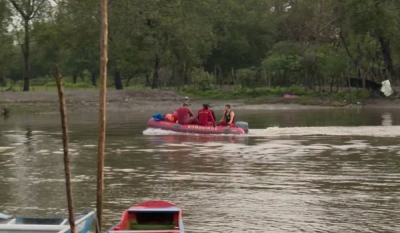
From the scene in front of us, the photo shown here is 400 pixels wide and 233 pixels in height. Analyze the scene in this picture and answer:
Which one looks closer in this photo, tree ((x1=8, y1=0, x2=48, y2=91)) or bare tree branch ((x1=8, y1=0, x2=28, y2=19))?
bare tree branch ((x1=8, y1=0, x2=28, y2=19))

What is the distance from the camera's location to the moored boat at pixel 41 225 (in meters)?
10.3

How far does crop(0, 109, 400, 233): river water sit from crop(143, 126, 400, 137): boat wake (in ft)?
0.13

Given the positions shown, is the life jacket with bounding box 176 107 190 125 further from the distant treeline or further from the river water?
the distant treeline

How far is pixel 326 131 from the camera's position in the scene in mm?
29609

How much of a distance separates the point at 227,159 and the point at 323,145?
452 cm

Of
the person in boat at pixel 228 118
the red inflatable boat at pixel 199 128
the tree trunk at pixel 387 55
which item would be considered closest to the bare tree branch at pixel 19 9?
the tree trunk at pixel 387 55

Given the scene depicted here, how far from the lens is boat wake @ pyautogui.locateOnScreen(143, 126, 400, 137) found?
28.6 metres

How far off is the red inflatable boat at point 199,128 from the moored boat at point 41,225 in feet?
58.9

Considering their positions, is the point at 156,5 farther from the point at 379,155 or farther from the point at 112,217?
the point at 112,217

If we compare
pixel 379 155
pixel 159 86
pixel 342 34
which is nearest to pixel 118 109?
pixel 159 86

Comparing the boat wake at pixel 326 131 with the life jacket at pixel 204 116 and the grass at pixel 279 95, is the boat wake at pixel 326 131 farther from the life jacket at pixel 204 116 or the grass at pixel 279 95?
the grass at pixel 279 95

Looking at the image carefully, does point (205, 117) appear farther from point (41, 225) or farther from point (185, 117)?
point (41, 225)

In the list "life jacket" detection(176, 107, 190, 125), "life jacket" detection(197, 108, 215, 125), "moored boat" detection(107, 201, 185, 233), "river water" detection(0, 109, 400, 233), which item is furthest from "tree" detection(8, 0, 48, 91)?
"moored boat" detection(107, 201, 185, 233)

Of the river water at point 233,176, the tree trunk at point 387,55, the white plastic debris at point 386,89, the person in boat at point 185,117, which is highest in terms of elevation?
the tree trunk at point 387,55
